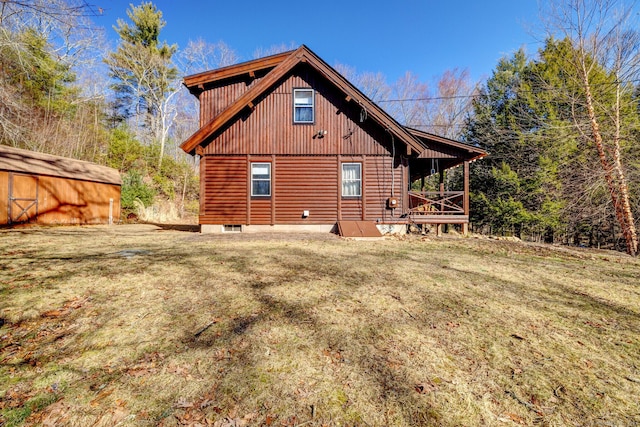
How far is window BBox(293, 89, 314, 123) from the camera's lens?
37.1 ft

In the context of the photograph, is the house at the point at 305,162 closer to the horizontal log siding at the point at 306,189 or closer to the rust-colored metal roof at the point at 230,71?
the horizontal log siding at the point at 306,189

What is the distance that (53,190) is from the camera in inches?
551

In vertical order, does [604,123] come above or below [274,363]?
above

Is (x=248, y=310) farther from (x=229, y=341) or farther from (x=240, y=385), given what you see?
(x=240, y=385)

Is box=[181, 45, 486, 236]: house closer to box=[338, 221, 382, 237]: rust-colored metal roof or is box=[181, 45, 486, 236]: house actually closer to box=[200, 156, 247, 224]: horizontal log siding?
box=[200, 156, 247, 224]: horizontal log siding

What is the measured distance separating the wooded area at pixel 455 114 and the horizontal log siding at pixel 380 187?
12.9 ft

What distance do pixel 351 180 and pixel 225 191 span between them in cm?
541

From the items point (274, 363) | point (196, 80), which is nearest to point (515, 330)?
point (274, 363)

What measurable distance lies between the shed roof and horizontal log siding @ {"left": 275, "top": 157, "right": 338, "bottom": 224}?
12.5m

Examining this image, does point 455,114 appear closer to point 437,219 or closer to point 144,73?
point 437,219

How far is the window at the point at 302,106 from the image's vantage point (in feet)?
37.1

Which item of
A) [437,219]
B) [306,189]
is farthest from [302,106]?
[437,219]

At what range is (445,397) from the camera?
2.13m

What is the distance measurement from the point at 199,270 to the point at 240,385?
3.34 m
